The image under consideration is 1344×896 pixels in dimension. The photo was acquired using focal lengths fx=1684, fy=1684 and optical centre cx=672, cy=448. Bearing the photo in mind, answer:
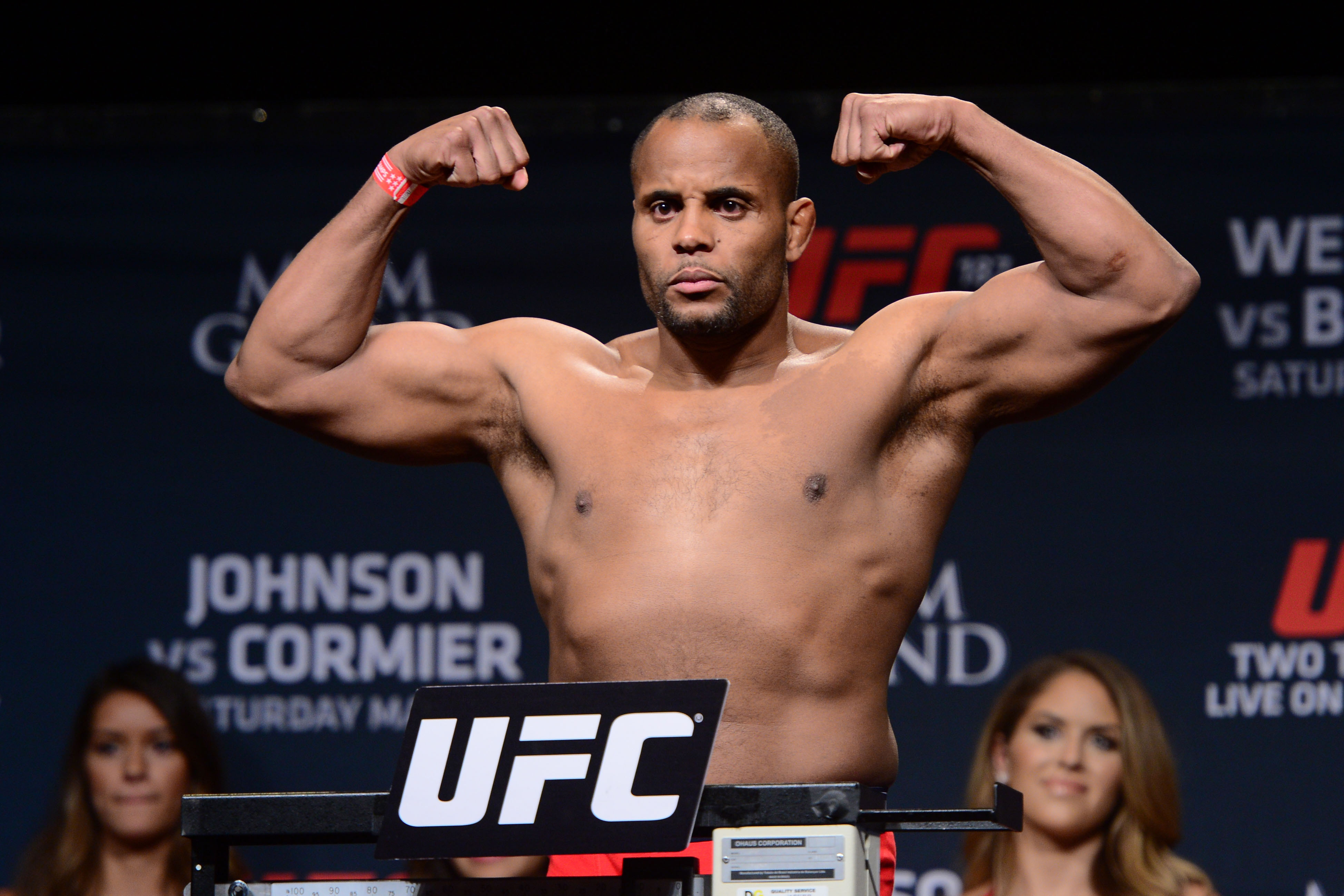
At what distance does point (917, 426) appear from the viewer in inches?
83.0

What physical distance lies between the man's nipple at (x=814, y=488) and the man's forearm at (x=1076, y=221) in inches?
14.6

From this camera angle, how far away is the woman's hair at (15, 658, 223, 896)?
3193 millimetres

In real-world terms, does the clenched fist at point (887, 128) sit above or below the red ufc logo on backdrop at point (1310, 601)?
above

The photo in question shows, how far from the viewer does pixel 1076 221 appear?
1.96 metres

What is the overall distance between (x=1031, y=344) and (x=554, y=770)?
910 millimetres

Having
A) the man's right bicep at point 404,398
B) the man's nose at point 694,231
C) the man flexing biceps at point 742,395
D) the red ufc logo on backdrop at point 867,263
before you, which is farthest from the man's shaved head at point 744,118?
the red ufc logo on backdrop at point 867,263

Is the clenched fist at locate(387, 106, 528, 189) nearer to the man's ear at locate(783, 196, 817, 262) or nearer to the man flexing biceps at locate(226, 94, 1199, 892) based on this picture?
the man flexing biceps at locate(226, 94, 1199, 892)

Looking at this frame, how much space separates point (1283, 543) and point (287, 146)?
2131 mm

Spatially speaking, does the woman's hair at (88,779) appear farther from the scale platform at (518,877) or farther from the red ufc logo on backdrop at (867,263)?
the scale platform at (518,877)

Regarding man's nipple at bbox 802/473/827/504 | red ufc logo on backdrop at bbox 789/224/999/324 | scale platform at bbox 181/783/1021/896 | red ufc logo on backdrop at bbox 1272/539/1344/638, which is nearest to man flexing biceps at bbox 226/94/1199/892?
man's nipple at bbox 802/473/827/504

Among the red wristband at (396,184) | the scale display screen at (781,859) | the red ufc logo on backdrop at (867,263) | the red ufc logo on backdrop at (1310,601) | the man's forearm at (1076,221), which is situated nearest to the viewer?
the scale display screen at (781,859)

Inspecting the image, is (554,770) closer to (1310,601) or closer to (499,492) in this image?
(499,492)

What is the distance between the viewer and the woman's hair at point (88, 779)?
3.19 meters

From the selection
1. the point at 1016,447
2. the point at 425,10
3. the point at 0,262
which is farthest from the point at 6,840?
the point at 1016,447
